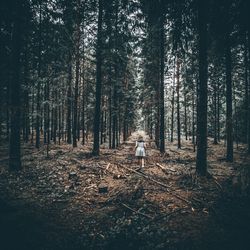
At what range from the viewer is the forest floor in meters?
4.87

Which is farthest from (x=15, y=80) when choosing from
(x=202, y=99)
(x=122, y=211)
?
(x=202, y=99)

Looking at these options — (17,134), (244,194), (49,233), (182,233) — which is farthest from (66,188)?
(244,194)

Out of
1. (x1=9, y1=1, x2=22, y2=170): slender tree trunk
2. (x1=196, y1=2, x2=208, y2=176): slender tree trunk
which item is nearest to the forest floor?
(x1=196, y1=2, x2=208, y2=176): slender tree trunk

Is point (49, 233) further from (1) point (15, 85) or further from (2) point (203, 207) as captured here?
(1) point (15, 85)

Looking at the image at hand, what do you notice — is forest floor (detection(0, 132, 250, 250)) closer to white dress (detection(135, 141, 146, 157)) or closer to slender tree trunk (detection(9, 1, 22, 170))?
slender tree trunk (detection(9, 1, 22, 170))

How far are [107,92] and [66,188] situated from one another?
13759 mm

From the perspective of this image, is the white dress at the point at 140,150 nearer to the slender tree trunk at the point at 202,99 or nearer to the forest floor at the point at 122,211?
the forest floor at the point at 122,211

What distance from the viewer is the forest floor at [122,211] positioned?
487cm

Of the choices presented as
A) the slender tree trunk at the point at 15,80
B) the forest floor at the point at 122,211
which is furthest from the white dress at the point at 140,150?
the slender tree trunk at the point at 15,80

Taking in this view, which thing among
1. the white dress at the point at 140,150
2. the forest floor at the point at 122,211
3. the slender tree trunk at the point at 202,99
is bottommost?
the forest floor at the point at 122,211

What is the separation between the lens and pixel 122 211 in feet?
20.9

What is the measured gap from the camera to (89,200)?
7.28 metres

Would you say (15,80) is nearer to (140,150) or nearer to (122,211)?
(122,211)

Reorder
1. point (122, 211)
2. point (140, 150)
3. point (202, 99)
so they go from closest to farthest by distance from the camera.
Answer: point (122, 211)
point (202, 99)
point (140, 150)
